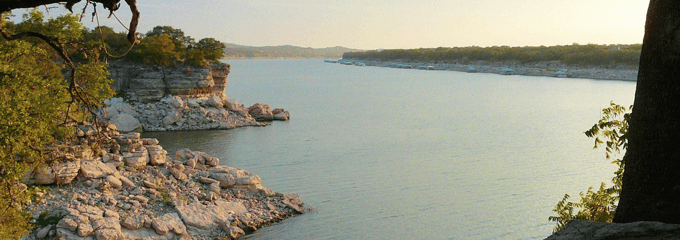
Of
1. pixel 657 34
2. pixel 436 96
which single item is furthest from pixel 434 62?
pixel 657 34

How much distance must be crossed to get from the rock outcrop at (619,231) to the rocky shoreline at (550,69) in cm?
9847

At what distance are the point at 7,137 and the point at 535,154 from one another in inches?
1023

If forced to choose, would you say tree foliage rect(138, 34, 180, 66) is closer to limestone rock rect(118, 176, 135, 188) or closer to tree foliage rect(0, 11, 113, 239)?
limestone rock rect(118, 176, 135, 188)

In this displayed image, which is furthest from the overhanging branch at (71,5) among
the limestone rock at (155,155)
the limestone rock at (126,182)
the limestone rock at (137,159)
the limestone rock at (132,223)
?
the limestone rock at (155,155)

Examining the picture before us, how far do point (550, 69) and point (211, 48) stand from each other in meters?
93.8

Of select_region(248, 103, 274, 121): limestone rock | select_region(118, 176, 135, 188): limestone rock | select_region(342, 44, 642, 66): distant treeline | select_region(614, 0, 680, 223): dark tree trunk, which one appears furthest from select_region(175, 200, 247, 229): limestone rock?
select_region(342, 44, 642, 66): distant treeline

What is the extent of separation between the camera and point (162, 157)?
18328mm

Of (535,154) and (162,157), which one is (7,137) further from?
(535,154)

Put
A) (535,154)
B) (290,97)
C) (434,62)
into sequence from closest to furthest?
(535,154) < (290,97) < (434,62)

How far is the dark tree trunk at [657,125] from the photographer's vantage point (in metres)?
5.22

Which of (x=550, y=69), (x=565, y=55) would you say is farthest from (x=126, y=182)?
(x=565, y=55)

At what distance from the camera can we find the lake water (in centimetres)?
1791

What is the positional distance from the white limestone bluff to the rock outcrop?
113 ft

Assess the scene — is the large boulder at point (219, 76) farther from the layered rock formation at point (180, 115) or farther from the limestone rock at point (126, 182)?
the limestone rock at point (126, 182)
